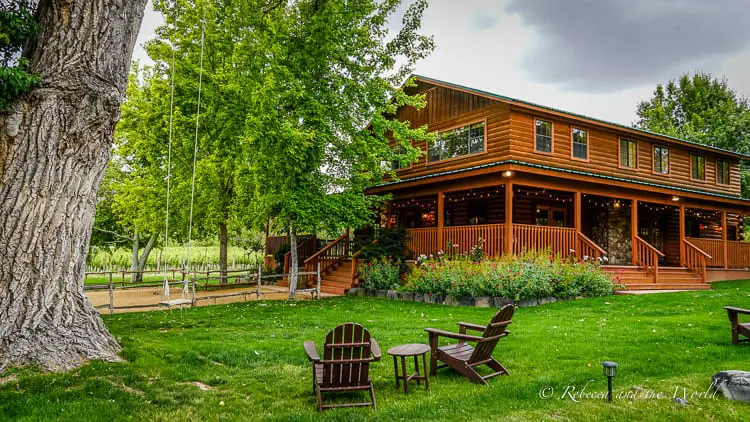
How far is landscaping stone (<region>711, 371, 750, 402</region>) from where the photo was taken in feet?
15.9

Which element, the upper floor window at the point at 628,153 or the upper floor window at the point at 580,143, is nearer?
the upper floor window at the point at 580,143

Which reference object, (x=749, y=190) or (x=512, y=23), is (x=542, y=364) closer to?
(x=512, y=23)

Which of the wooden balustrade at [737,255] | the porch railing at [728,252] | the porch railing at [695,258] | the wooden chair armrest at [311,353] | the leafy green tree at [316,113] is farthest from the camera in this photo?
the wooden balustrade at [737,255]

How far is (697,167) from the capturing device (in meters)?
23.3

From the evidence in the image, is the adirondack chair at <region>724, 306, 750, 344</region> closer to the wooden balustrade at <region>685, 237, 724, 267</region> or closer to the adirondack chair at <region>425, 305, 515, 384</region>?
the adirondack chair at <region>425, 305, 515, 384</region>

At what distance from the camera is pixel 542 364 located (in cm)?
648

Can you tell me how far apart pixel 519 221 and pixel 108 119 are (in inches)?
626

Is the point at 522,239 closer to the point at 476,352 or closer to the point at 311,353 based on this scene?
the point at 476,352

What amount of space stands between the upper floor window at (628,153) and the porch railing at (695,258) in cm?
369

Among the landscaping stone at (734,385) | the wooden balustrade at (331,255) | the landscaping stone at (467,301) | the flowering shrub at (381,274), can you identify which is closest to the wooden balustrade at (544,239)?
the landscaping stone at (467,301)

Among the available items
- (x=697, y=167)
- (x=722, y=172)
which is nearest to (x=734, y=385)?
(x=697, y=167)

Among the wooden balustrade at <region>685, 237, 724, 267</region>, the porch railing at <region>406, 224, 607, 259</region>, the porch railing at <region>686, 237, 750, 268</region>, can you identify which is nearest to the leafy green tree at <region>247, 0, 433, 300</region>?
the porch railing at <region>406, 224, 607, 259</region>

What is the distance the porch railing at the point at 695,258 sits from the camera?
58.1ft

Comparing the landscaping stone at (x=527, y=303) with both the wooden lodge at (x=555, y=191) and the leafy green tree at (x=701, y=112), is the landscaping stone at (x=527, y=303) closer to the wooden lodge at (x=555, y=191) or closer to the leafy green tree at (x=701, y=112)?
the wooden lodge at (x=555, y=191)
